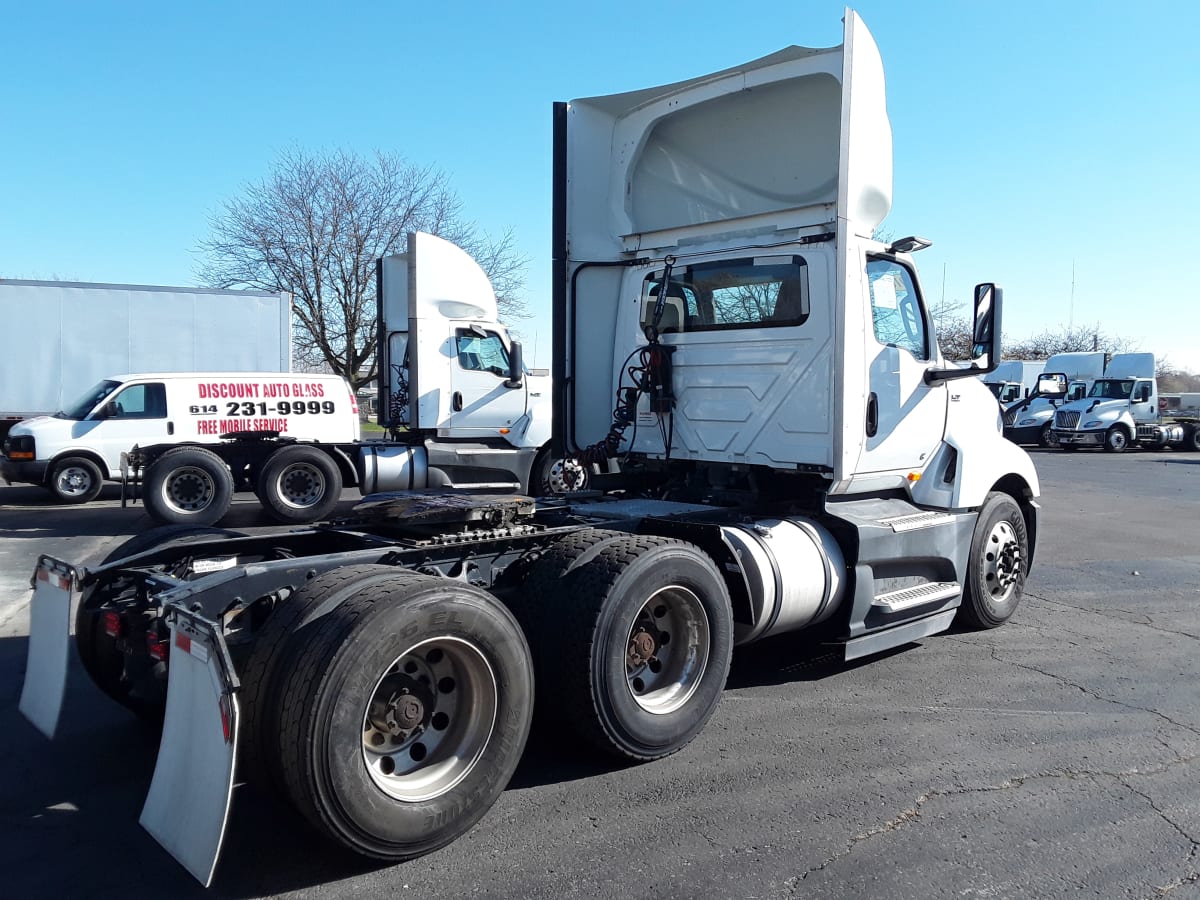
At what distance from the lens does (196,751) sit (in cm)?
318

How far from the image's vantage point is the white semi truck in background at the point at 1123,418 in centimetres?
3108

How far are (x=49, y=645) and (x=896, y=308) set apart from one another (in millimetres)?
5163

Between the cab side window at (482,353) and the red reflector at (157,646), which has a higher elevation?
the cab side window at (482,353)

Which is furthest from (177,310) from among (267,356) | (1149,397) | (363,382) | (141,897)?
(1149,397)

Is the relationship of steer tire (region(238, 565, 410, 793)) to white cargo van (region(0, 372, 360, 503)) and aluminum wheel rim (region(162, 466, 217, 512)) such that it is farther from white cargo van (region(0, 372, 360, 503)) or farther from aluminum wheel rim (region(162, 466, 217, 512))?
white cargo van (region(0, 372, 360, 503))

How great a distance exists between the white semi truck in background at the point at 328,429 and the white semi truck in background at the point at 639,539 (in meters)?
5.77

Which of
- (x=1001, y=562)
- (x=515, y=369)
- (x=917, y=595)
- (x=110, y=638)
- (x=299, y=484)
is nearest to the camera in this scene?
(x=110, y=638)

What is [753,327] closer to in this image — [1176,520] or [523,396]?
[523,396]

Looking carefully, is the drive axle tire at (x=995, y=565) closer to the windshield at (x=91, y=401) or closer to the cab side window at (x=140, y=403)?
the cab side window at (x=140, y=403)

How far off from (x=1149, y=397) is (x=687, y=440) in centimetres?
3128

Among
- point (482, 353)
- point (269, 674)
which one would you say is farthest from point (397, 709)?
point (482, 353)

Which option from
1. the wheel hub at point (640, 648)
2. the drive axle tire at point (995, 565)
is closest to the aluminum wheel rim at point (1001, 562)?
the drive axle tire at point (995, 565)

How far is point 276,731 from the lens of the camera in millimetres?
3273

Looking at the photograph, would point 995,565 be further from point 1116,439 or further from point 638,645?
point 1116,439
